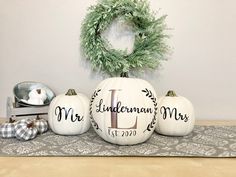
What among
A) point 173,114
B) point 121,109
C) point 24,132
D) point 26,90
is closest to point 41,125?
point 24,132

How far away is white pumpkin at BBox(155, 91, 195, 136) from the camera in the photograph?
859mm

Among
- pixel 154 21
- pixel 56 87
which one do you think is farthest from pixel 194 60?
pixel 56 87

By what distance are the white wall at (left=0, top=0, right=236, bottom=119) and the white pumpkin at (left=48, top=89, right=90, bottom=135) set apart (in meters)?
0.25

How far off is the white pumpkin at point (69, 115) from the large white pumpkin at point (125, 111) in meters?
0.09

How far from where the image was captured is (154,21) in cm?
101

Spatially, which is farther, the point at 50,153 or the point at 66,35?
the point at 66,35

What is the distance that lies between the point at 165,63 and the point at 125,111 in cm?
45

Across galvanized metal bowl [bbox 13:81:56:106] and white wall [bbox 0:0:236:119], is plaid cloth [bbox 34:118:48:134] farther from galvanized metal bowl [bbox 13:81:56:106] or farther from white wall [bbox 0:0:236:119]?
white wall [bbox 0:0:236:119]

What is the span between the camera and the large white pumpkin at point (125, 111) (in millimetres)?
744

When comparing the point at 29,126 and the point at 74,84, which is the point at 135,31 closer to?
the point at 74,84

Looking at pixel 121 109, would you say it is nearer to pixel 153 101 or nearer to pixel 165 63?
pixel 153 101

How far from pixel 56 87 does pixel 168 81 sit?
53cm

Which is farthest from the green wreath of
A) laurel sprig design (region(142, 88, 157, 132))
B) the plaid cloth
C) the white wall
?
the plaid cloth

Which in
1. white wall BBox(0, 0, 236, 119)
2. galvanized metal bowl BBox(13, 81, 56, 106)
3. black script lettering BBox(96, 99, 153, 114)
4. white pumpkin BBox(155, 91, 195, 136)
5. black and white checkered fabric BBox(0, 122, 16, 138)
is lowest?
black and white checkered fabric BBox(0, 122, 16, 138)
